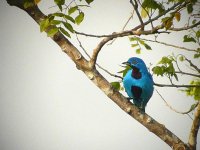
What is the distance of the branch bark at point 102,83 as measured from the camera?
3152 mm

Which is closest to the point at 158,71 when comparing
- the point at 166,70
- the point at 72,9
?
the point at 166,70

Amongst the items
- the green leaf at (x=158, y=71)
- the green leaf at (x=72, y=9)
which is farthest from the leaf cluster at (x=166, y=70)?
the green leaf at (x=72, y=9)

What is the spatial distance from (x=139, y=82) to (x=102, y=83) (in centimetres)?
150

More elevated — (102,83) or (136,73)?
(102,83)

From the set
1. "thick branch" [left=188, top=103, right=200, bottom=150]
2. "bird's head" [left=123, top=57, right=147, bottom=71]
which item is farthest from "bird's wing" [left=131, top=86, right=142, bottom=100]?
"thick branch" [left=188, top=103, right=200, bottom=150]

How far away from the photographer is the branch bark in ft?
10.3

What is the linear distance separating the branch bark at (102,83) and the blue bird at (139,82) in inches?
48.8

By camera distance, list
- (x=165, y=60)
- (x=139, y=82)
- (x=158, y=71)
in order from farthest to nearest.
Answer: (x=139, y=82)
(x=165, y=60)
(x=158, y=71)

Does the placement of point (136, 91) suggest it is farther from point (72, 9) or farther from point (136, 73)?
point (72, 9)

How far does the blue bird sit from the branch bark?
124 centimetres

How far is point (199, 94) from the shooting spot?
3.99 m

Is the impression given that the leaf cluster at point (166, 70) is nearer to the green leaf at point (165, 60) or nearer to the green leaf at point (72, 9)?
the green leaf at point (165, 60)

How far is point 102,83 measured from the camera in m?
3.18

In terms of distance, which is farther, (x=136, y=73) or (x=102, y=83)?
(x=136, y=73)
